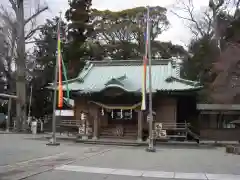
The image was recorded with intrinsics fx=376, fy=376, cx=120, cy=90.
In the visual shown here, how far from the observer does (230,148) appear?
2316 cm

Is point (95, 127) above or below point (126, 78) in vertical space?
below

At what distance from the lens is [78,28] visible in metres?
55.6

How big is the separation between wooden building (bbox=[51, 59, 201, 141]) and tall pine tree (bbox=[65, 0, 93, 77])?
54.5ft

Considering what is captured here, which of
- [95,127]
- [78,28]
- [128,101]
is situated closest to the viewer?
[95,127]

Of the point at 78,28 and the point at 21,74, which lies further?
the point at 78,28

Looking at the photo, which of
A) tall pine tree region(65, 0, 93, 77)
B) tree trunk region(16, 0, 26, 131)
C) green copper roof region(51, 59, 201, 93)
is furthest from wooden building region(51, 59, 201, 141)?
tall pine tree region(65, 0, 93, 77)

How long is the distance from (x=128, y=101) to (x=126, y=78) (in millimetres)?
2692

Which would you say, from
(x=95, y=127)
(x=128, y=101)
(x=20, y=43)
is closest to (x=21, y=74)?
(x=20, y=43)

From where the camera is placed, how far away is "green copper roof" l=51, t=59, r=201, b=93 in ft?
103

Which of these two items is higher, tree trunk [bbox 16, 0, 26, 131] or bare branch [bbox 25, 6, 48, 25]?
bare branch [bbox 25, 6, 48, 25]

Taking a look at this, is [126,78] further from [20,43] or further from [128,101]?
[20,43]

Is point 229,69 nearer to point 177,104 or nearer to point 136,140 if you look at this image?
point 177,104

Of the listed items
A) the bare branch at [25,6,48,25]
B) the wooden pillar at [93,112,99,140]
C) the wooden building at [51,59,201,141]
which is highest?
the bare branch at [25,6,48,25]

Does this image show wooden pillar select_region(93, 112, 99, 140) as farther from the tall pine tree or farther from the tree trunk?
the tall pine tree
